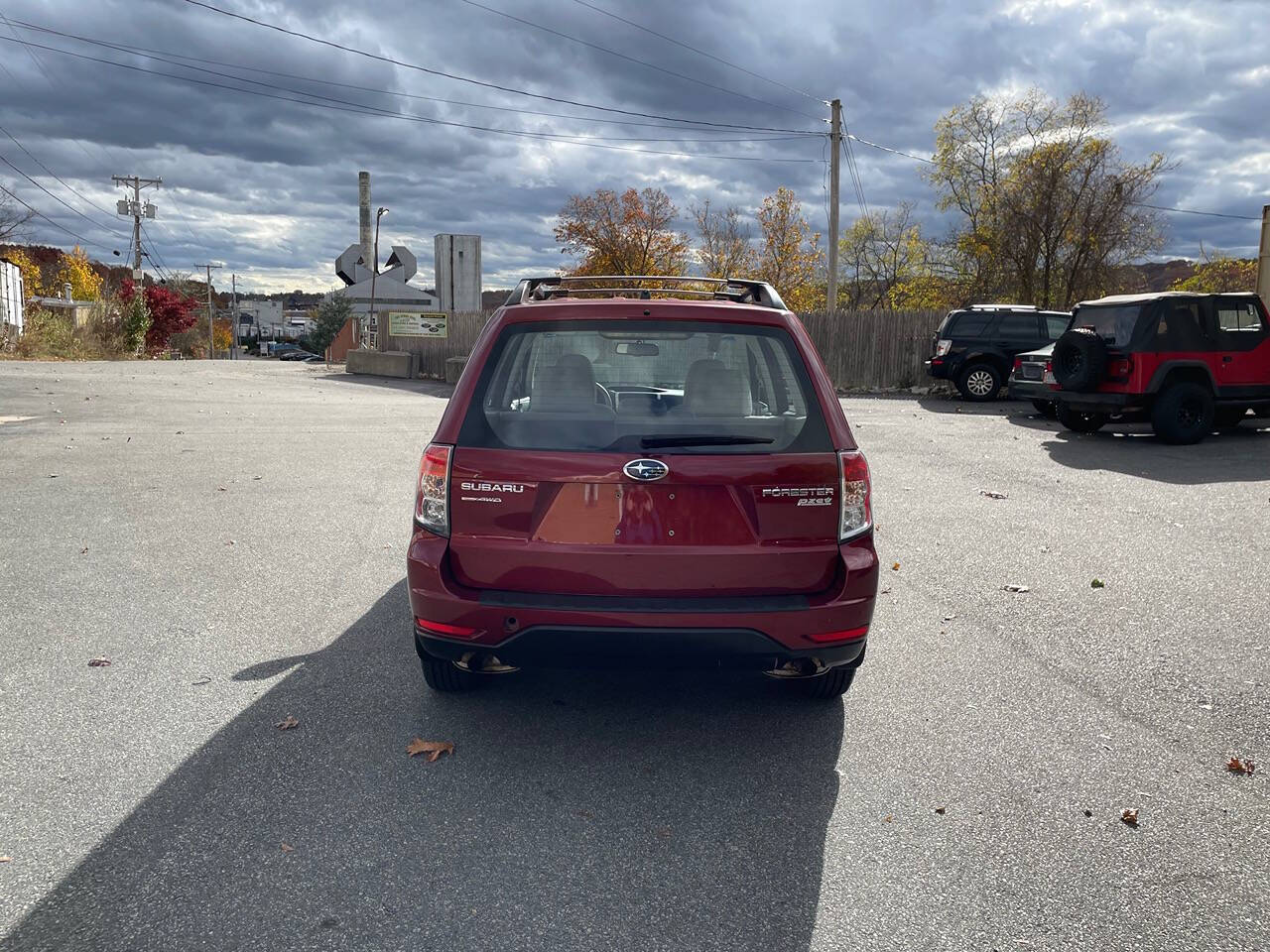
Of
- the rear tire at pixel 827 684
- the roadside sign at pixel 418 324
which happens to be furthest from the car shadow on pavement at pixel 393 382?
the rear tire at pixel 827 684

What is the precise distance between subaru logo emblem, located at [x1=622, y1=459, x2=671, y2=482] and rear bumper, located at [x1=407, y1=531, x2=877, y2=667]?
17.4 inches

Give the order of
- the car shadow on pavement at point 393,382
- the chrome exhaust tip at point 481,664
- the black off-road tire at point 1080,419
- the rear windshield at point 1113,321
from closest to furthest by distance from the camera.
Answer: the chrome exhaust tip at point 481,664, the rear windshield at point 1113,321, the black off-road tire at point 1080,419, the car shadow on pavement at point 393,382

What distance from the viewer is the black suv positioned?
66.1 feet

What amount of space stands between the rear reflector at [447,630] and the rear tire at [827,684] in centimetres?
150

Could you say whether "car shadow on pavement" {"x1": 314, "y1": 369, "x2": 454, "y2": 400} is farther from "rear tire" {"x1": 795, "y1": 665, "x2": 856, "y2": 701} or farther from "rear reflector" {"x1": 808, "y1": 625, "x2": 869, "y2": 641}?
"rear reflector" {"x1": 808, "y1": 625, "x2": 869, "y2": 641}

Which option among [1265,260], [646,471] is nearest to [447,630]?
[646,471]

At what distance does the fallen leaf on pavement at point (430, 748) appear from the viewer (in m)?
3.76

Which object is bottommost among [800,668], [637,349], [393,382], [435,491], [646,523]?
[800,668]

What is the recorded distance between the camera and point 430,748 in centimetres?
381

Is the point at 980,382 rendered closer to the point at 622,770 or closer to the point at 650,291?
the point at 650,291

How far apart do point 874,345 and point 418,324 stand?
1416cm

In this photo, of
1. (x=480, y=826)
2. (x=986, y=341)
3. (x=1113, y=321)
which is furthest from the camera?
(x=986, y=341)

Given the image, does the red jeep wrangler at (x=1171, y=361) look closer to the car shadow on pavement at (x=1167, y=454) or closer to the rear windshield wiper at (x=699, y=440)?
the car shadow on pavement at (x=1167, y=454)

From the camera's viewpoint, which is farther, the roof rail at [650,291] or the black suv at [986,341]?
the black suv at [986,341]
